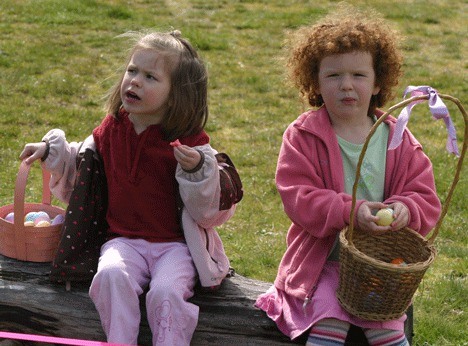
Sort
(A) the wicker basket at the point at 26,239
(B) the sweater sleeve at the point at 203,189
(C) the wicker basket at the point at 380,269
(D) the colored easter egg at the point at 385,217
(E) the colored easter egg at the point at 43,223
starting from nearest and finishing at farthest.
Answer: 1. (C) the wicker basket at the point at 380,269
2. (D) the colored easter egg at the point at 385,217
3. (B) the sweater sleeve at the point at 203,189
4. (A) the wicker basket at the point at 26,239
5. (E) the colored easter egg at the point at 43,223

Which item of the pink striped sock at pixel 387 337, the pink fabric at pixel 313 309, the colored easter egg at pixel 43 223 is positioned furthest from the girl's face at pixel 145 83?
the pink striped sock at pixel 387 337

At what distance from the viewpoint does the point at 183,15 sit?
10.2 meters

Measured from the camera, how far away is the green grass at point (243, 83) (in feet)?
16.8

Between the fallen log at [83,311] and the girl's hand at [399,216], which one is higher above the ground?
the girl's hand at [399,216]

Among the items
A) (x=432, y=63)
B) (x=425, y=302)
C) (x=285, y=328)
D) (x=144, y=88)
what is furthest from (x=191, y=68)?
(x=432, y=63)

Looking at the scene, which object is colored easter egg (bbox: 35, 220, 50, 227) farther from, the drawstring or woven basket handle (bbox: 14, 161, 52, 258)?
the drawstring

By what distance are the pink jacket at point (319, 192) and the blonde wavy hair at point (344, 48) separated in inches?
7.3

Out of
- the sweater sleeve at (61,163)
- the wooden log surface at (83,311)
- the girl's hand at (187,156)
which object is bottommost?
the wooden log surface at (83,311)

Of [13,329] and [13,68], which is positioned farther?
[13,68]

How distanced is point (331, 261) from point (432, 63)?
5.94 metres

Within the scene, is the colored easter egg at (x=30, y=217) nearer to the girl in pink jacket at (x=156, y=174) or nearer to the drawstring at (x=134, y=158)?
the girl in pink jacket at (x=156, y=174)

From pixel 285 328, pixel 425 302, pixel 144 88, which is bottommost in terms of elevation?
pixel 425 302

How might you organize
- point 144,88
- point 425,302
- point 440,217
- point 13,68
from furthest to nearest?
1. point 13,68
2. point 425,302
3. point 144,88
4. point 440,217

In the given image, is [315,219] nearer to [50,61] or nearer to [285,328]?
[285,328]
